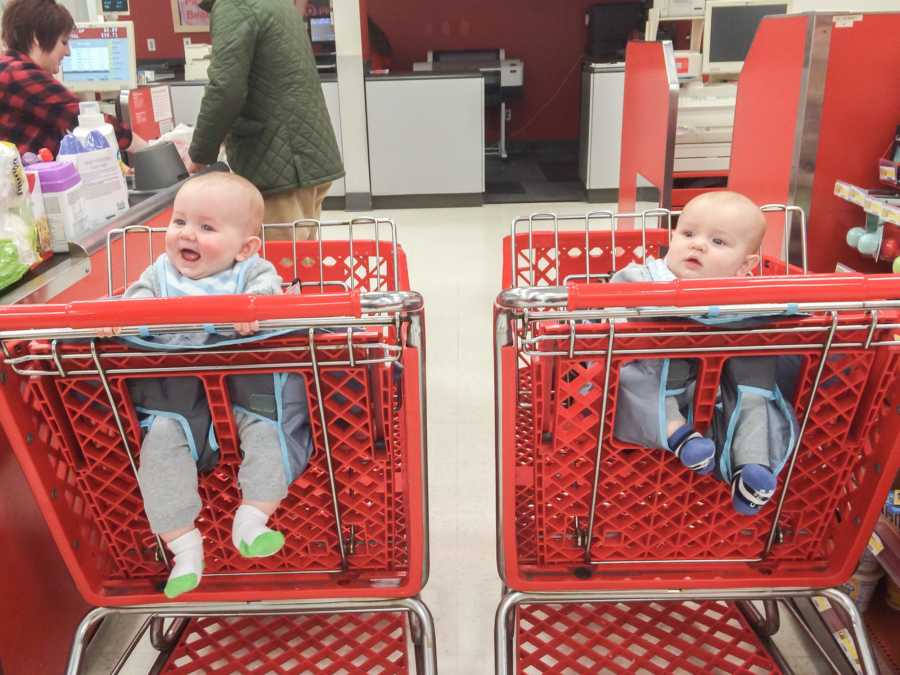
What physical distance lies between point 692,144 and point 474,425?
2802 millimetres

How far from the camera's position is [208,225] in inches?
56.7

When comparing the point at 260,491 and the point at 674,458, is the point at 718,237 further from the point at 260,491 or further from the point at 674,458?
the point at 260,491

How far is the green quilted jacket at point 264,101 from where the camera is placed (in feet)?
8.29

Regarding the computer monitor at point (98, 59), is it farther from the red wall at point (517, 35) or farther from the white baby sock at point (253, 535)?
the red wall at point (517, 35)

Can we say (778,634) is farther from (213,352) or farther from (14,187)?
(14,187)

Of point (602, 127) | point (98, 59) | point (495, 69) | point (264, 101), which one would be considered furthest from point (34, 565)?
point (495, 69)

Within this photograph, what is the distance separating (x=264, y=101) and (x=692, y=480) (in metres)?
2.18

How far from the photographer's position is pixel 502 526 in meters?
1.19

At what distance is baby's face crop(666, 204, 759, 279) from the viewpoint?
1.44 m

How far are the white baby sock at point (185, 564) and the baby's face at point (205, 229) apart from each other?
539 mm

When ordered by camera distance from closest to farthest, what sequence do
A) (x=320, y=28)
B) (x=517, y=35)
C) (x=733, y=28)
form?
Result: (x=733, y=28) < (x=320, y=28) < (x=517, y=35)

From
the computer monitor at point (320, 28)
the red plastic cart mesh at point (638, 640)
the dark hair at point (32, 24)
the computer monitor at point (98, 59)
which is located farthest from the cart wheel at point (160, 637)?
the computer monitor at point (320, 28)

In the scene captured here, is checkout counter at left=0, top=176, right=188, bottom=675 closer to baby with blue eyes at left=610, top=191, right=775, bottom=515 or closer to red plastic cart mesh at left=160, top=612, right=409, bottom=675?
red plastic cart mesh at left=160, top=612, right=409, bottom=675

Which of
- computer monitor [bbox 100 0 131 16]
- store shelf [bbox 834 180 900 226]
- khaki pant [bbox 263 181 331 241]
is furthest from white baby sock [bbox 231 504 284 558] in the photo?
computer monitor [bbox 100 0 131 16]
